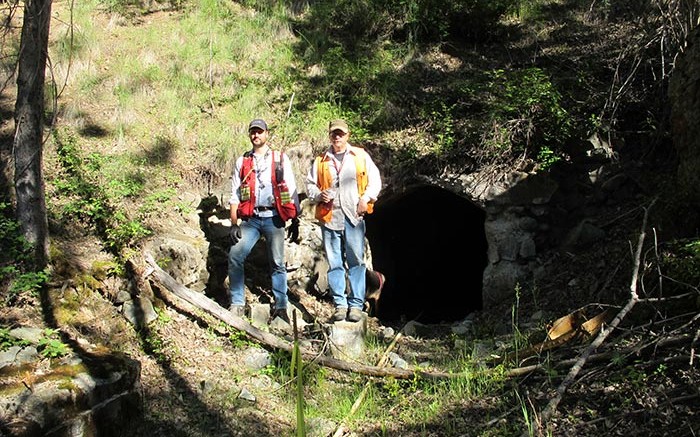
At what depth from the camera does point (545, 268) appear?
21.7 ft

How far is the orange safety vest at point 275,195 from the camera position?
5.67m

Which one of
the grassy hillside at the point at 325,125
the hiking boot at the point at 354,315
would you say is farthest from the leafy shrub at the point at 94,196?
the hiking boot at the point at 354,315

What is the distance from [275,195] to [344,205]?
0.72m

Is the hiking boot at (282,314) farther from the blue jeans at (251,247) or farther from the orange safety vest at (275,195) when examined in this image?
the orange safety vest at (275,195)

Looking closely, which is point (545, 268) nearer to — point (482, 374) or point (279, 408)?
point (482, 374)

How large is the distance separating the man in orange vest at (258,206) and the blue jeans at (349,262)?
498 millimetres

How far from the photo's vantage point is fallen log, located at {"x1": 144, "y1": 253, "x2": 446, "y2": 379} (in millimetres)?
4898

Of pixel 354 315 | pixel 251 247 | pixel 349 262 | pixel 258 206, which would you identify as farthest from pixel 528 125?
pixel 251 247

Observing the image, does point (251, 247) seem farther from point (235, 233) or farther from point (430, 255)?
point (430, 255)

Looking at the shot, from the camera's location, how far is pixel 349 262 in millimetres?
5613

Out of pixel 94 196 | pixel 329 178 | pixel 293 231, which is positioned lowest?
pixel 293 231

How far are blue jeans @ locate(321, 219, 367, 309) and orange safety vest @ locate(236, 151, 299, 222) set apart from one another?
1.37 ft

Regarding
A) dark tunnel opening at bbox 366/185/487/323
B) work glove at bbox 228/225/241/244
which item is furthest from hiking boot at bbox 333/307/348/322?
dark tunnel opening at bbox 366/185/487/323

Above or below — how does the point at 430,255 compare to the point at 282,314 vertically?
below
